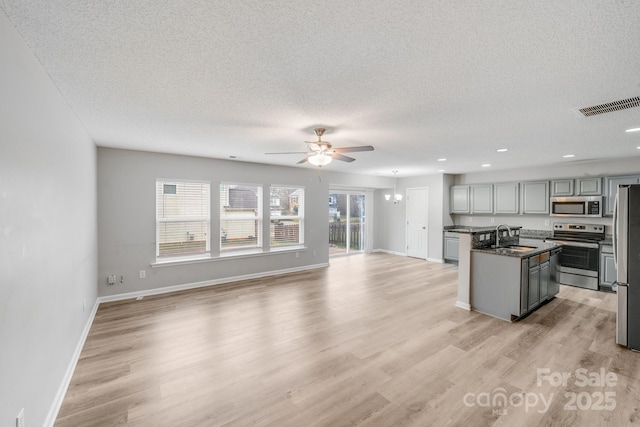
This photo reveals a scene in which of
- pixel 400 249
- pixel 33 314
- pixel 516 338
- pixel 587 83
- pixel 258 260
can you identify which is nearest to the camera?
pixel 33 314

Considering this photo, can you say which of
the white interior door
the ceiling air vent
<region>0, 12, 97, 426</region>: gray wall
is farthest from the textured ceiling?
the white interior door

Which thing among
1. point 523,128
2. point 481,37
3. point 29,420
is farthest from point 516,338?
point 29,420

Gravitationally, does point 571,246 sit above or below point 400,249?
above

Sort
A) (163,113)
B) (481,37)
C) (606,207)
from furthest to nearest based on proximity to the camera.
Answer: (606,207), (163,113), (481,37)

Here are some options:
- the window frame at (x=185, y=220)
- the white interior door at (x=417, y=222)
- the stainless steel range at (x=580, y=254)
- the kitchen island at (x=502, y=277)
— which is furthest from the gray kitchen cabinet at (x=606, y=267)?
the window frame at (x=185, y=220)

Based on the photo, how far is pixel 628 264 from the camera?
302 cm

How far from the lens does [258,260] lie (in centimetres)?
594

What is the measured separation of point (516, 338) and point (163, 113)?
471 centimetres

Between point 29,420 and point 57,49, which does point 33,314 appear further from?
point 57,49

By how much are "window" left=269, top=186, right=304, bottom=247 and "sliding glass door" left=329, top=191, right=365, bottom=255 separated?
194 cm

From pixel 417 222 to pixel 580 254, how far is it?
3.66m

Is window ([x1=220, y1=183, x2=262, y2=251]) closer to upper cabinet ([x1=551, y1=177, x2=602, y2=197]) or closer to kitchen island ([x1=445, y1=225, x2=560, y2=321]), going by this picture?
kitchen island ([x1=445, y1=225, x2=560, y2=321])

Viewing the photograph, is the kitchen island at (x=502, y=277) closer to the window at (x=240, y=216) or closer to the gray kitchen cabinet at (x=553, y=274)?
the gray kitchen cabinet at (x=553, y=274)

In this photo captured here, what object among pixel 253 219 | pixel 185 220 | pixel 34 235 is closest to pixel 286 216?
pixel 253 219
